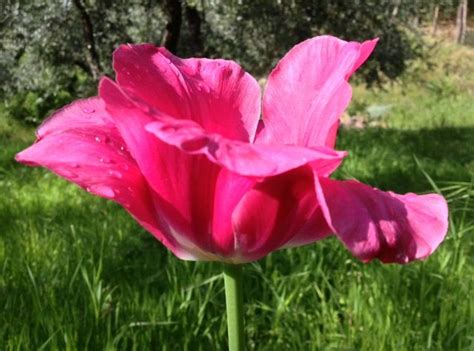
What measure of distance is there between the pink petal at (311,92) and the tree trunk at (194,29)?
631 centimetres

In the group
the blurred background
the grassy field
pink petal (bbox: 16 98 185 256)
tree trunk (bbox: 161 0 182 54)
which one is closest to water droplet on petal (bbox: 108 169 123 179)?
pink petal (bbox: 16 98 185 256)

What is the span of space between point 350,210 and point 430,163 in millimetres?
5516

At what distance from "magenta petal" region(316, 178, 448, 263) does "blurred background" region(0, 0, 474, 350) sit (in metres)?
0.70

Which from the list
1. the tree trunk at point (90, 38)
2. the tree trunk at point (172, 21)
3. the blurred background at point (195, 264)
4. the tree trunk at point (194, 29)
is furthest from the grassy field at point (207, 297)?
the tree trunk at point (194, 29)

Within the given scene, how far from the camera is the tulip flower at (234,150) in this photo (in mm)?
438

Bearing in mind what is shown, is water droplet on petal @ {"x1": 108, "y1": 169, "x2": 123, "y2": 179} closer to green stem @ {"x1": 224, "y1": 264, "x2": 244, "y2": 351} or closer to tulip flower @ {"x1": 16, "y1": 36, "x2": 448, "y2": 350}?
tulip flower @ {"x1": 16, "y1": 36, "x2": 448, "y2": 350}

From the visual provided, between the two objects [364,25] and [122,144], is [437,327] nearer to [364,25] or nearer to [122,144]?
[122,144]

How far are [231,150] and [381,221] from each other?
4.3 inches

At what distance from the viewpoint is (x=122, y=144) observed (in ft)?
1.68

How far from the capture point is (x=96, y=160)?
0.50 metres

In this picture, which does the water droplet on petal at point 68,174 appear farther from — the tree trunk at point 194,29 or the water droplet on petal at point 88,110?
the tree trunk at point 194,29

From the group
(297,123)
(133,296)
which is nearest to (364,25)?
(133,296)

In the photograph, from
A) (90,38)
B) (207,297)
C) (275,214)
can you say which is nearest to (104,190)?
(275,214)

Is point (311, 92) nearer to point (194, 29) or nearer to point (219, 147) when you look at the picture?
point (219, 147)
